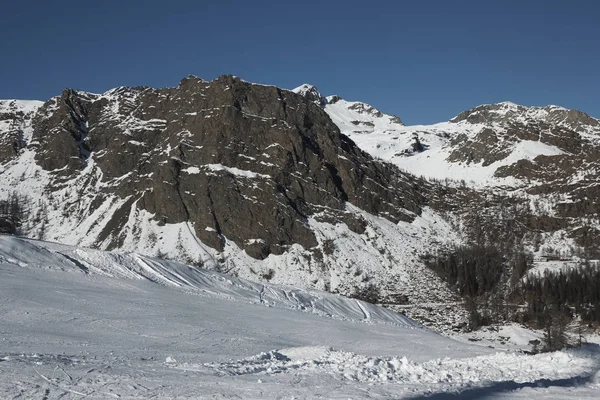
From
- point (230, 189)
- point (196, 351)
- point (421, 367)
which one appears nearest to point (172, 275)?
point (196, 351)

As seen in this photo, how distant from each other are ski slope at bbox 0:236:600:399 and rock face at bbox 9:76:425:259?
3906 inches

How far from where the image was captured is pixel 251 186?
157 meters

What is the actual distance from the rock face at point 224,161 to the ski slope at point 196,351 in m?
99.2

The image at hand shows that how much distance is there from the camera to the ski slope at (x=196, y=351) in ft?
47.8

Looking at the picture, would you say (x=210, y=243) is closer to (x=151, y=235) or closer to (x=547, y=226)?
(x=151, y=235)

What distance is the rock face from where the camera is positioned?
149875 millimetres

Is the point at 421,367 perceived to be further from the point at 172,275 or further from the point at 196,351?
the point at 172,275

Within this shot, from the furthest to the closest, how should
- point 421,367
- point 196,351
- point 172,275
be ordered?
point 172,275 → point 196,351 → point 421,367

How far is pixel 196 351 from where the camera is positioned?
23.5 metres

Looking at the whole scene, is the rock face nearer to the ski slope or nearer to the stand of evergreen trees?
the stand of evergreen trees

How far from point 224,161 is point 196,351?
142 metres

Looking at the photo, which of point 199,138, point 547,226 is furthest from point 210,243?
point 547,226

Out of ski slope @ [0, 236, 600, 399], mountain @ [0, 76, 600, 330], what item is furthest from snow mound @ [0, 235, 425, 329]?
mountain @ [0, 76, 600, 330]

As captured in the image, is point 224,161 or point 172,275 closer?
point 172,275
